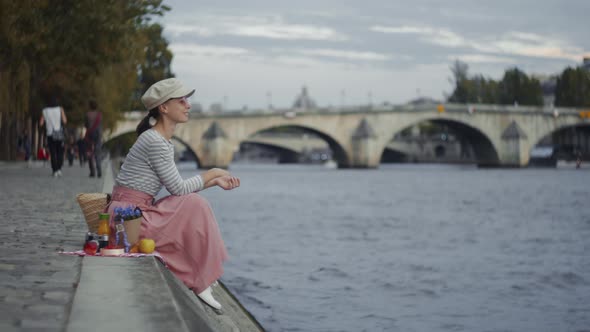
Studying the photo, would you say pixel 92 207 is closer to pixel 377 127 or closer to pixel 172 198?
pixel 172 198

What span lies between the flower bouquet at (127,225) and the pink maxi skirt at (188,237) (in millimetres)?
83

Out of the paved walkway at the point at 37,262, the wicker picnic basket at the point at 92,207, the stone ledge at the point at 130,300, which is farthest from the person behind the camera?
the wicker picnic basket at the point at 92,207

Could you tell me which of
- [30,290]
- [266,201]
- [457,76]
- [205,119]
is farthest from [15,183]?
[457,76]

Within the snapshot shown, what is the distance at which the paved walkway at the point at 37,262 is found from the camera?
304 cm

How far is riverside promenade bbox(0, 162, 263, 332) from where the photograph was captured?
113 inches

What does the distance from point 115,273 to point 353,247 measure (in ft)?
33.9

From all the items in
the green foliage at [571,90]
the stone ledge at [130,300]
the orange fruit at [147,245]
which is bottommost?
the stone ledge at [130,300]

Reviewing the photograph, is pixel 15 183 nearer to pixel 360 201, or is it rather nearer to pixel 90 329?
pixel 90 329

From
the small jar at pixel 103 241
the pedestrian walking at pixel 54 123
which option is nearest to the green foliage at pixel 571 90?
the pedestrian walking at pixel 54 123

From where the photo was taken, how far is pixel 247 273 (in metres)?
10.7

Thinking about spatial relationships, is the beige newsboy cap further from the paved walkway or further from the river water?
the river water

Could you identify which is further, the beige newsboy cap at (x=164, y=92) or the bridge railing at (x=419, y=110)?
the bridge railing at (x=419, y=110)

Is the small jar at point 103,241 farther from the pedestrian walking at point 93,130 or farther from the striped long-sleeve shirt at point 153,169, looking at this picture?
the pedestrian walking at point 93,130

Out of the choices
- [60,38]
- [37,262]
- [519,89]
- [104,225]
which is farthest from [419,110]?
[37,262]
